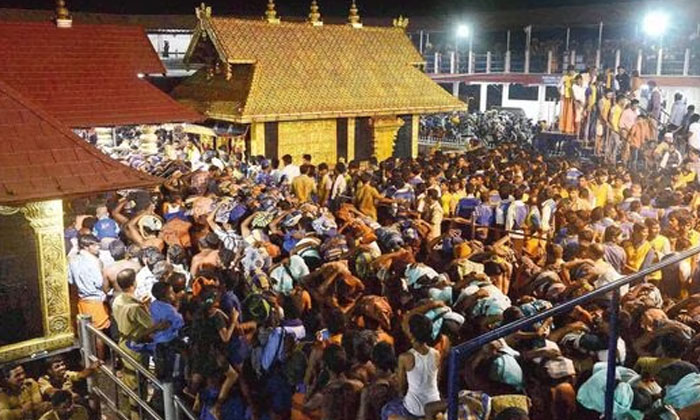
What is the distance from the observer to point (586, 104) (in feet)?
65.6

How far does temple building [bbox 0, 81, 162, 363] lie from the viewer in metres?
6.11

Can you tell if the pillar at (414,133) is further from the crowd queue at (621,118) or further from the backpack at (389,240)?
the backpack at (389,240)

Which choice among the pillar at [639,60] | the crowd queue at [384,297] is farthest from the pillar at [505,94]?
the crowd queue at [384,297]

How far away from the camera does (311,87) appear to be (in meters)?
17.8

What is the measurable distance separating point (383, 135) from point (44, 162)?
44.1 feet

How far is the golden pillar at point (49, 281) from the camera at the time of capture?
658 cm

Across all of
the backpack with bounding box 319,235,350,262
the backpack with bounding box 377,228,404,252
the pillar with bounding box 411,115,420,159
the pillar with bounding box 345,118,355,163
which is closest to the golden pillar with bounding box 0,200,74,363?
the backpack with bounding box 319,235,350,262

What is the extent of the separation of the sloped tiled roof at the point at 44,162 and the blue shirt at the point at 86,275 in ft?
4.81

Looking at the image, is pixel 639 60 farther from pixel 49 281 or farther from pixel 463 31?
pixel 49 281

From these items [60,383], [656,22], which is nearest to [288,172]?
[60,383]

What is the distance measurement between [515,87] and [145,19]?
19947 mm

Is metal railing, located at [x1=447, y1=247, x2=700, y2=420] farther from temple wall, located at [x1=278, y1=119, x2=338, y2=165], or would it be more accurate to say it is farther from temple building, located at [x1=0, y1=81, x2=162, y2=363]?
temple wall, located at [x1=278, y1=119, x2=338, y2=165]

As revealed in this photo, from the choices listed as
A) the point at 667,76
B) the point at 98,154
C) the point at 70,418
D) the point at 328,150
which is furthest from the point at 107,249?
the point at 667,76

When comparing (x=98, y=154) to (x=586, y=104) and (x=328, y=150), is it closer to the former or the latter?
(x=328, y=150)
